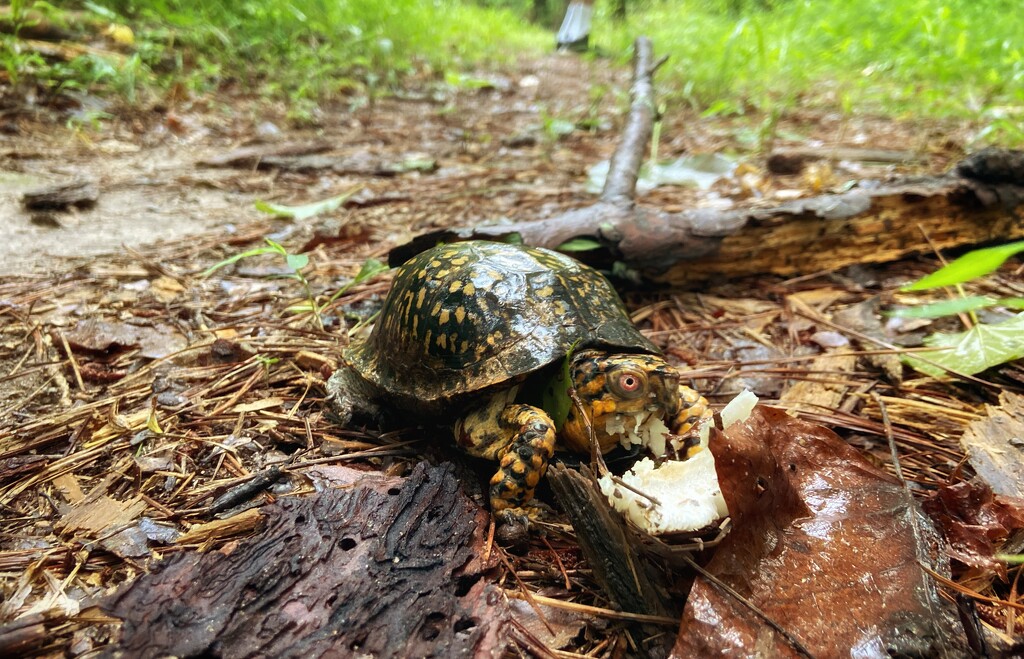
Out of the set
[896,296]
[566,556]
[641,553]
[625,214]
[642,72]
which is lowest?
[566,556]

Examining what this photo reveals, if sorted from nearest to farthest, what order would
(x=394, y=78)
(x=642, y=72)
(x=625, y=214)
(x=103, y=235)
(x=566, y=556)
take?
(x=566, y=556) < (x=625, y=214) < (x=103, y=235) < (x=642, y=72) < (x=394, y=78)

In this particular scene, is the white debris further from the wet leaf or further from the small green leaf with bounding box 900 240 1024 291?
the small green leaf with bounding box 900 240 1024 291

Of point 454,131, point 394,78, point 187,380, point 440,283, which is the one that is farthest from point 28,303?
point 394,78

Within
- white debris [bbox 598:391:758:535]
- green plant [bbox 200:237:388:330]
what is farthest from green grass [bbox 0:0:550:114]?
white debris [bbox 598:391:758:535]

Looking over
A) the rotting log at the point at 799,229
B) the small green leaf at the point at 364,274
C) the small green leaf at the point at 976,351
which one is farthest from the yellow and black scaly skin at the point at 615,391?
the small green leaf at the point at 364,274

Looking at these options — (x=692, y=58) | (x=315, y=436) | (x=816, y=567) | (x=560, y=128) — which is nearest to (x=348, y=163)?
(x=560, y=128)

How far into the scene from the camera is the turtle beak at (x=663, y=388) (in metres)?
1.53

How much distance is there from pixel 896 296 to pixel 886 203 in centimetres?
52

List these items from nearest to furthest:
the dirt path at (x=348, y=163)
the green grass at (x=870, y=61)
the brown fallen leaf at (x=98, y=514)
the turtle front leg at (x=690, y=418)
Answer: the brown fallen leaf at (x=98, y=514)
the turtle front leg at (x=690, y=418)
the dirt path at (x=348, y=163)
the green grass at (x=870, y=61)

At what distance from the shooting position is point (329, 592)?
1.18 m

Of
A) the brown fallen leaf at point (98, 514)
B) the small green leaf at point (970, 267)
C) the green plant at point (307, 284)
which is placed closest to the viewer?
the small green leaf at point (970, 267)

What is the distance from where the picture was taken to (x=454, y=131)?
6637 mm

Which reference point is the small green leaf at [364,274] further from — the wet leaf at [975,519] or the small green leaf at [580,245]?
the wet leaf at [975,519]

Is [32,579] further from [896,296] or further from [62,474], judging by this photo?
[896,296]
